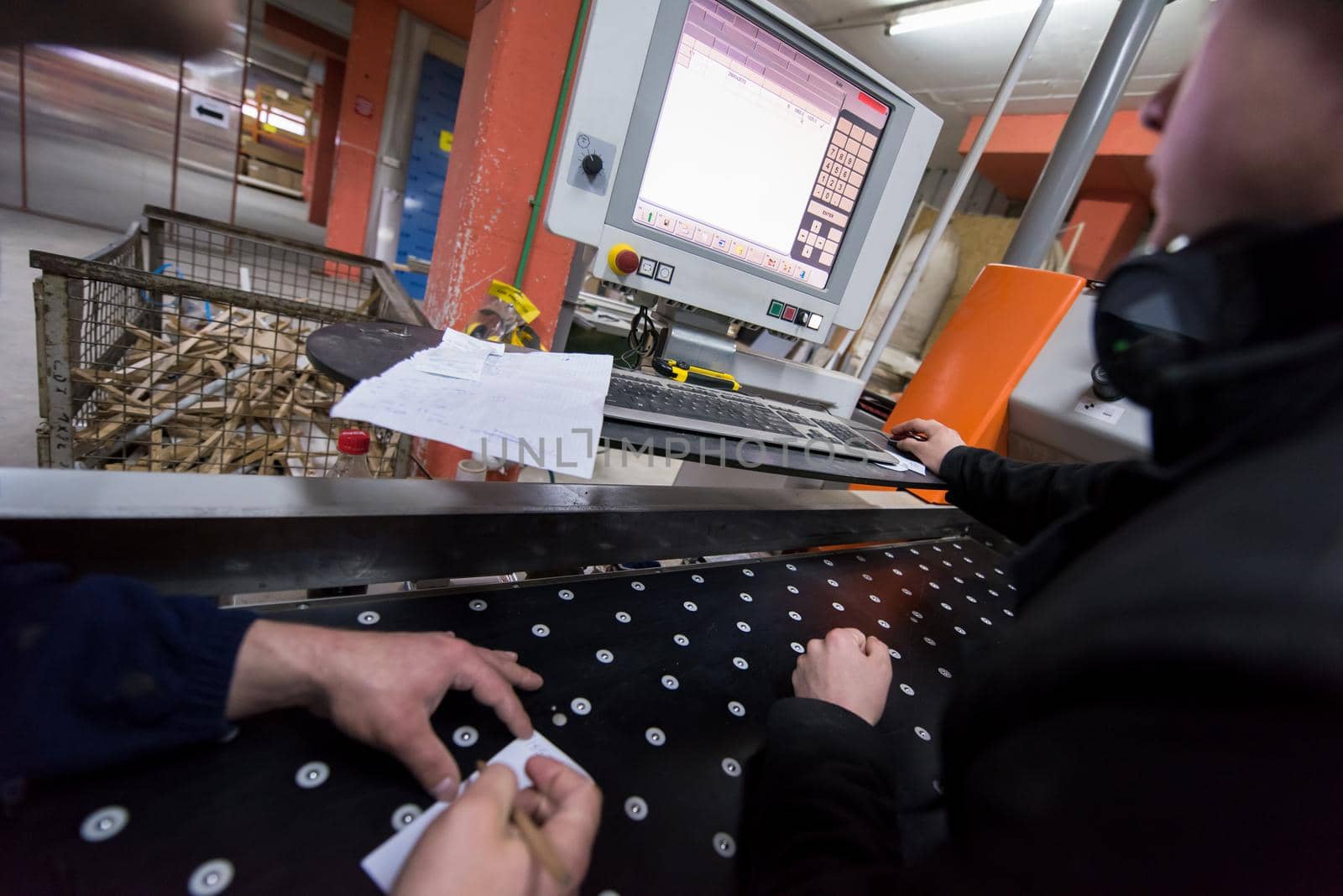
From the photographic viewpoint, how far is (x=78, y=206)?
480cm

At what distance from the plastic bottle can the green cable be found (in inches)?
36.0

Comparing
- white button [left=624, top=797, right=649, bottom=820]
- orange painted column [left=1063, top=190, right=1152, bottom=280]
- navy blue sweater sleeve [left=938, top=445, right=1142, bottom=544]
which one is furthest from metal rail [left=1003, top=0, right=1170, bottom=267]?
orange painted column [left=1063, top=190, right=1152, bottom=280]

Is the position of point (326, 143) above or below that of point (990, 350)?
above

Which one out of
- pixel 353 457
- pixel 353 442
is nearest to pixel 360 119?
pixel 353 457

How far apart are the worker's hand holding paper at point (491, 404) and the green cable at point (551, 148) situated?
1484 millimetres

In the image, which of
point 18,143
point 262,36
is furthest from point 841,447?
point 262,36

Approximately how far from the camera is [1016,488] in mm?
828

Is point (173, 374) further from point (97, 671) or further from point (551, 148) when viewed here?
point (97, 671)

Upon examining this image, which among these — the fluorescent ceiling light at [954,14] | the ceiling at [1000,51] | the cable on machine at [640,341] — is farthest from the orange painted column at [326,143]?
the cable on machine at [640,341]

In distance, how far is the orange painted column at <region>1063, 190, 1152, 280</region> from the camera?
4508mm

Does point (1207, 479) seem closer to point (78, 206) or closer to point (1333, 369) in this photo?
point (1333, 369)

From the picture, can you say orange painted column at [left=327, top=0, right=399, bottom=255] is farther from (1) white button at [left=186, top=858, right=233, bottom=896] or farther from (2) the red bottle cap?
(1) white button at [left=186, top=858, right=233, bottom=896]

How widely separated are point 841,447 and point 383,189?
5.99 metres

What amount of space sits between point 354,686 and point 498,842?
16 centimetres
